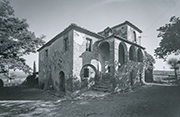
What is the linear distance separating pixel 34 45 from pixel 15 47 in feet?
5.80

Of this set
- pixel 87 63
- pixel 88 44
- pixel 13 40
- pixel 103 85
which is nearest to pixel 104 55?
pixel 88 44

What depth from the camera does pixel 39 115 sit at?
5227 millimetres

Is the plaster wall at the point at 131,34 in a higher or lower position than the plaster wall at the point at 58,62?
higher

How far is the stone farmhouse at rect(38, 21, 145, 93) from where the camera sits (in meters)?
9.49

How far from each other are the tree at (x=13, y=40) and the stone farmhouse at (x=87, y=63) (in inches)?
127

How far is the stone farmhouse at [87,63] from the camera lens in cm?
949

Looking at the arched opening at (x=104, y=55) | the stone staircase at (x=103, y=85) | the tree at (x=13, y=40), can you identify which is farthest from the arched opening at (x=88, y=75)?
the tree at (x=13, y=40)

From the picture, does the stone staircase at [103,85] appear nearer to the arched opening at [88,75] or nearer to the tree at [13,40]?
the arched opening at [88,75]

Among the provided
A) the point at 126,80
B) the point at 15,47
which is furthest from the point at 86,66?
the point at 15,47

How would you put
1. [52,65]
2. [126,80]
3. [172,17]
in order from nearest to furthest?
[172,17], [126,80], [52,65]

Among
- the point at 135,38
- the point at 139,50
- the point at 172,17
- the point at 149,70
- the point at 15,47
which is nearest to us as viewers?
the point at 172,17

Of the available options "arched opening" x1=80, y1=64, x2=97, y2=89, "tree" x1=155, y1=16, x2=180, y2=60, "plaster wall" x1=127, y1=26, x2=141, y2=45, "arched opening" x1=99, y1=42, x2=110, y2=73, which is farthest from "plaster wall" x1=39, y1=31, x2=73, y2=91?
"plaster wall" x1=127, y1=26, x2=141, y2=45

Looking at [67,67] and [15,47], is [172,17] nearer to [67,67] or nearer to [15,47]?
[67,67]

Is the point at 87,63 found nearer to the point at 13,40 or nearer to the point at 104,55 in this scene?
the point at 104,55
